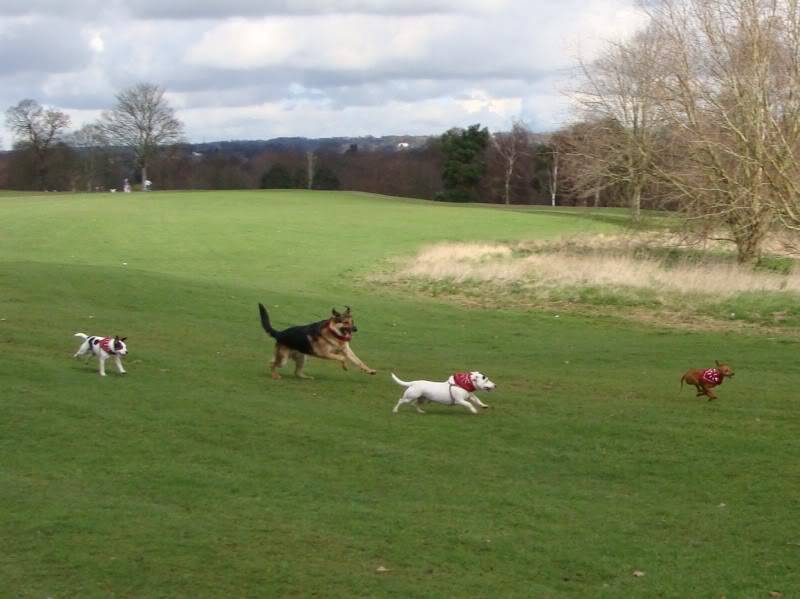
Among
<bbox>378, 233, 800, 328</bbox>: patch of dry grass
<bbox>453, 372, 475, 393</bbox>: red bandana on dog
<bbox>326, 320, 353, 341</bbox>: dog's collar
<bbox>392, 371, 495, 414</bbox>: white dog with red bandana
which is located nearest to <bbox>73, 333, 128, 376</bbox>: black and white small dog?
<bbox>326, 320, 353, 341</bbox>: dog's collar

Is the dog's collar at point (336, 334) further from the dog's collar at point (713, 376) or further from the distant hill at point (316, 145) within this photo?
the distant hill at point (316, 145)

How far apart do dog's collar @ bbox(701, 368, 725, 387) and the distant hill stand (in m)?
127

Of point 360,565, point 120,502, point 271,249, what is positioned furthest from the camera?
point 271,249

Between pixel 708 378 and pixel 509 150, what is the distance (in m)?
103

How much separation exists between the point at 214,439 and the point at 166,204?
209 ft


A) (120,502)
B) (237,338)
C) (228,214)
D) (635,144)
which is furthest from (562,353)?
(228,214)

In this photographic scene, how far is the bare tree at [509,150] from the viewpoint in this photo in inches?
4496

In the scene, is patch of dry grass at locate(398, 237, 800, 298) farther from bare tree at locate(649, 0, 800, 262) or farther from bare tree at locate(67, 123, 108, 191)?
bare tree at locate(67, 123, 108, 191)

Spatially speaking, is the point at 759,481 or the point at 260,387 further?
the point at 260,387

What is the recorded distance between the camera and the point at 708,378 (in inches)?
583

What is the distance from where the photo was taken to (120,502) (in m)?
9.55

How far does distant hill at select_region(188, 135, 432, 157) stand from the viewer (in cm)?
15350

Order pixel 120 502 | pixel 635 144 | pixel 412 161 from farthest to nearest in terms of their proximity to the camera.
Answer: pixel 412 161, pixel 635 144, pixel 120 502

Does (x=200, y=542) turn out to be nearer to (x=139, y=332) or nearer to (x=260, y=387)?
(x=260, y=387)
